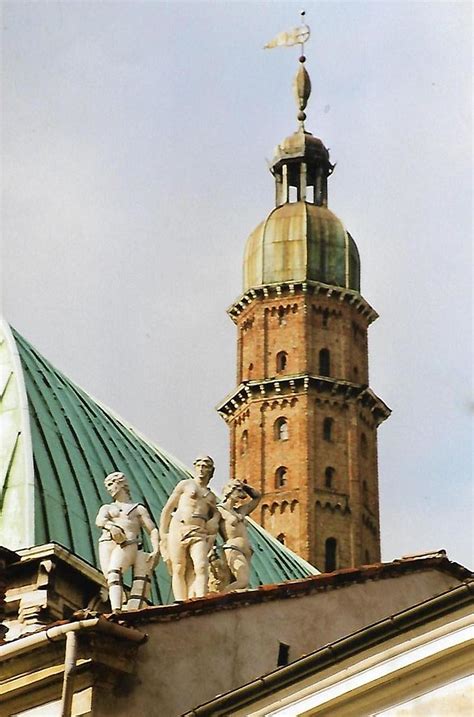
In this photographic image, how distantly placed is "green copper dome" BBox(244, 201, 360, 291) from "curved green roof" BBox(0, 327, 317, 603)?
127 ft

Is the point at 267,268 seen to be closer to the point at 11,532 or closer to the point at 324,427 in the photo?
the point at 324,427

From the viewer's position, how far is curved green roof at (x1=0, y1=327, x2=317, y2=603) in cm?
3131

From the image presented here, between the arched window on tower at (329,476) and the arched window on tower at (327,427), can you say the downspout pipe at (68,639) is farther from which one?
the arched window on tower at (327,427)

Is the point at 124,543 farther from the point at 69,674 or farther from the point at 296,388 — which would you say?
the point at 296,388

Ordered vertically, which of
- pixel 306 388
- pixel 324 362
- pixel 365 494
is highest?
pixel 324 362

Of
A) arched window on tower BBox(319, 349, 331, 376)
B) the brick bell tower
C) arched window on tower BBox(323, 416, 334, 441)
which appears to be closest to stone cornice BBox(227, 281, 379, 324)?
the brick bell tower

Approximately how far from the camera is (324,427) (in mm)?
74062

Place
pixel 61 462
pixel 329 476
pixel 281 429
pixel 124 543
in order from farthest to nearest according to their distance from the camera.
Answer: pixel 281 429 → pixel 329 476 → pixel 61 462 → pixel 124 543

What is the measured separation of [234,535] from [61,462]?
1095cm

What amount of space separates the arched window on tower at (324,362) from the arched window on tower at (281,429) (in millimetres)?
2640

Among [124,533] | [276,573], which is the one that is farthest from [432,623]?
[276,573]

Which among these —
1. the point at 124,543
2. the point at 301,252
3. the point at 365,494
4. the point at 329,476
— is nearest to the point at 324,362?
the point at 301,252

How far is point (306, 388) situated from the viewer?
243 feet

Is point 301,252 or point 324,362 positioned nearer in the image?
point 324,362
